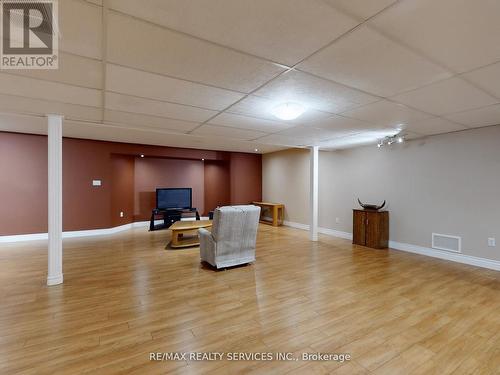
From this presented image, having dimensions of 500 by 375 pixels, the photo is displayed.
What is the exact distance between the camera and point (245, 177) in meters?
8.55

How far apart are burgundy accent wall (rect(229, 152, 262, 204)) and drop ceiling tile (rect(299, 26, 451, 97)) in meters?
6.14

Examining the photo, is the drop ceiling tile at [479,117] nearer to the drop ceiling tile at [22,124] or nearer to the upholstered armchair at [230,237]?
the upholstered armchair at [230,237]

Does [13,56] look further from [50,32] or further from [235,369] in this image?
[235,369]

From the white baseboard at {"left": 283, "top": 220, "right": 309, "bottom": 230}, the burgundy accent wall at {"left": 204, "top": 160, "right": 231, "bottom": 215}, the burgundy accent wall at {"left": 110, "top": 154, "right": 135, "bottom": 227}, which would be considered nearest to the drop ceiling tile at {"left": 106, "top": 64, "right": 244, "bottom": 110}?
the burgundy accent wall at {"left": 110, "top": 154, "right": 135, "bottom": 227}

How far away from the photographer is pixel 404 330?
7.23 ft

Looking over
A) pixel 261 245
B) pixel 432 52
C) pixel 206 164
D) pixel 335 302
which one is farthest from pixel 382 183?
pixel 206 164

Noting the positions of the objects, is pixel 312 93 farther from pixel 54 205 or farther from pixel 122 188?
pixel 122 188

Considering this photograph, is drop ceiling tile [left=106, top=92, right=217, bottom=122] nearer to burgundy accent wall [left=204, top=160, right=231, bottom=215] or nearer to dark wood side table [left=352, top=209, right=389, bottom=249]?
dark wood side table [left=352, top=209, right=389, bottom=249]

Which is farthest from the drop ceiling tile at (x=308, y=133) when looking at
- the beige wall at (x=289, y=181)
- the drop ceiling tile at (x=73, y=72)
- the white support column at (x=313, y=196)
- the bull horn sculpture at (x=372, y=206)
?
the drop ceiling tile at (x=73, y=72)

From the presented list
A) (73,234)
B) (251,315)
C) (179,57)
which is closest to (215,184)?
(73,234)

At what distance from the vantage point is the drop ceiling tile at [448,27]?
1298 mm

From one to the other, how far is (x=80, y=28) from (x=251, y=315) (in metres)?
2.76

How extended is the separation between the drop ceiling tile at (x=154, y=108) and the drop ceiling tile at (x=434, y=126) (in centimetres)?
323

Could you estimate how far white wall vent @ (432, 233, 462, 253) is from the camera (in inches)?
168
